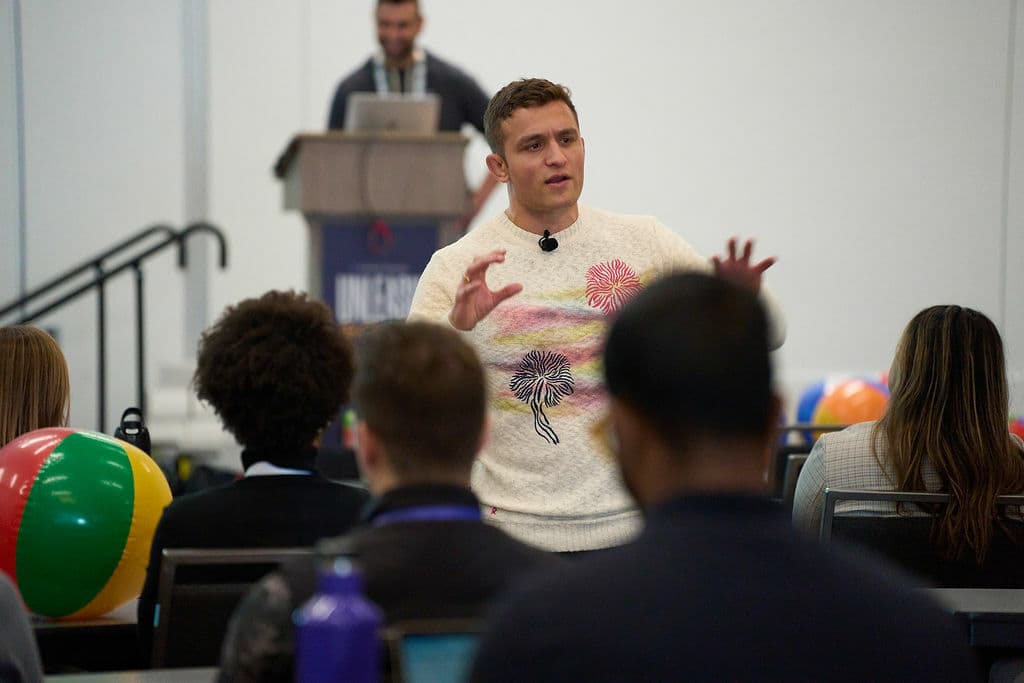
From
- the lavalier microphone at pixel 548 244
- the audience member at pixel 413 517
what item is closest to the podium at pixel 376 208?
the lavalier microphone at pixel 548 244

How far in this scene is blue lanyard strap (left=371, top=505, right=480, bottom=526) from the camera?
47.9 inches

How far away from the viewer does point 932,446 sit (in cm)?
237

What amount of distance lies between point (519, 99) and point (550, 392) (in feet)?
1.95

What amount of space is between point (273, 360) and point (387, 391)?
0.59 meters

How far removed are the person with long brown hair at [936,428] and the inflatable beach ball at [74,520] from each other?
1.34 metres

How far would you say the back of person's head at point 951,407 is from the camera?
7.70 ft

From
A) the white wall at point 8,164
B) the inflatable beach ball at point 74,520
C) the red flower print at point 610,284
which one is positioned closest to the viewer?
the inflatable beach ball at point 74,520

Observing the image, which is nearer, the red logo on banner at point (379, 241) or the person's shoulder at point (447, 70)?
the red logo on banner at point (379, 241)

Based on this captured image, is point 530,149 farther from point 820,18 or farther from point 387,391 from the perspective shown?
point 820,18

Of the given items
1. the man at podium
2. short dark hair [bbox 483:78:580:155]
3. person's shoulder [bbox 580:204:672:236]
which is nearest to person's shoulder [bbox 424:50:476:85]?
the man at podium

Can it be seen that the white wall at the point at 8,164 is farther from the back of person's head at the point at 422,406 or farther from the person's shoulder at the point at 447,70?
the back of person's head at the point at 422,406

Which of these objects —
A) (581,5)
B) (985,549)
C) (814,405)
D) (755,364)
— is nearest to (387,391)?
(755,364)

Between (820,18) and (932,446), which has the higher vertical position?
(820,18)

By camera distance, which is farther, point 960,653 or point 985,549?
point 985,549
